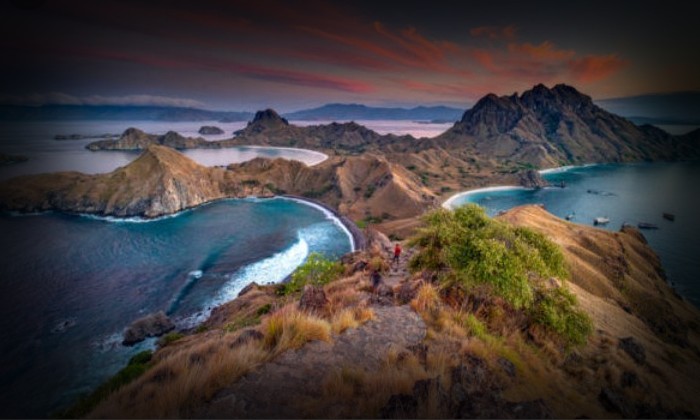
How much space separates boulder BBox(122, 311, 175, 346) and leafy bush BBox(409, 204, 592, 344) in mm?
42140

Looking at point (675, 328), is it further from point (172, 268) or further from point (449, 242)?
point (172, 268)

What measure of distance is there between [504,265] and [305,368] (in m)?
10.2

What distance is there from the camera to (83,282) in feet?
178

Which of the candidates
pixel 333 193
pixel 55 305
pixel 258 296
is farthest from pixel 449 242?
pixel 333 193

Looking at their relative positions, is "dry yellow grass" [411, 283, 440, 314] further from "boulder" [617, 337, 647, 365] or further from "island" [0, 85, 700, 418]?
"boulder" [617, 337, 647, 365]

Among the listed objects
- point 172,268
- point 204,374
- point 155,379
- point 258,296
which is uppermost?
point 204,374

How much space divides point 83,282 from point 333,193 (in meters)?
95.2

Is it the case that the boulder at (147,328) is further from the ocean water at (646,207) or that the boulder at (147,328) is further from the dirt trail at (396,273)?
the ocean water at (646,207)

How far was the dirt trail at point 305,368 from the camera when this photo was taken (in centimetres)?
588

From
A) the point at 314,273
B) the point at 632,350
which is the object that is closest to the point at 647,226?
the point at 632,350

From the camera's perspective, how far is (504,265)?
13211 mm

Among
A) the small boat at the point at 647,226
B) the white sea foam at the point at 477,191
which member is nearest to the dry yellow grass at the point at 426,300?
the small boat at the point at 647,226

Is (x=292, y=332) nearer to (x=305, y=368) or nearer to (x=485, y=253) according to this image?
(x=305, y=368)

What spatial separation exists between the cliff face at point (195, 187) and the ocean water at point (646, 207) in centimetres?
3724
